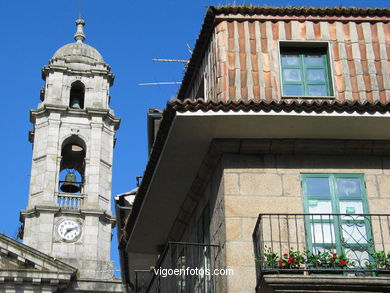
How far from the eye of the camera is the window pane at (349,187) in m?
13.4

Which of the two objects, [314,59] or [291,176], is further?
[314,59]

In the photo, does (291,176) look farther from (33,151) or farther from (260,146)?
(33,151)

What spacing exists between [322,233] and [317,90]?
2644 millimetres

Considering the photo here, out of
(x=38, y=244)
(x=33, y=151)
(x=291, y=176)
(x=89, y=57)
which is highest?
(x=89, y=57)

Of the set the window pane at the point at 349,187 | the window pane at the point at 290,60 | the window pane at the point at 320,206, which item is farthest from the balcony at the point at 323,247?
the window pane at the point at 290,60

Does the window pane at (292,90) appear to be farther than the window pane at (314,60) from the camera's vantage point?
No

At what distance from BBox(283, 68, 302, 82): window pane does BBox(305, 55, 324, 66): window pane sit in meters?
0.29

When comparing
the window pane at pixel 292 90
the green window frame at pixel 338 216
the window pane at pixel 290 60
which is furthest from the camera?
the window pane at pixel 290 60

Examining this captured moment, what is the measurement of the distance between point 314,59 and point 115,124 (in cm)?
4017

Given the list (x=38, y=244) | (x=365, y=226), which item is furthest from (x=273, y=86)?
(x=38, y=244)

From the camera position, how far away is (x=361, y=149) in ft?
45.3

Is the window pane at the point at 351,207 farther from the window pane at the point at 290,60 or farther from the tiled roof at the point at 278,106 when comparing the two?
the window pane at the point at 290,60

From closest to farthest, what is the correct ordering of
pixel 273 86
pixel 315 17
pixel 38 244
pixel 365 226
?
pixel 365 226 < pixel 273 86 < pixel 315 17 < pixel 38 244

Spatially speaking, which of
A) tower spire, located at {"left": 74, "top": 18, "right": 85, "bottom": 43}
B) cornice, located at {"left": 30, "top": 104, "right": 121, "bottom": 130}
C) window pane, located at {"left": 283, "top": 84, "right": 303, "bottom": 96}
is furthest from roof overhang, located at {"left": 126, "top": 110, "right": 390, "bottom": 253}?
tower spire, located at {"left": 74, "top": 18, "right": 85, "bottom": 43}
